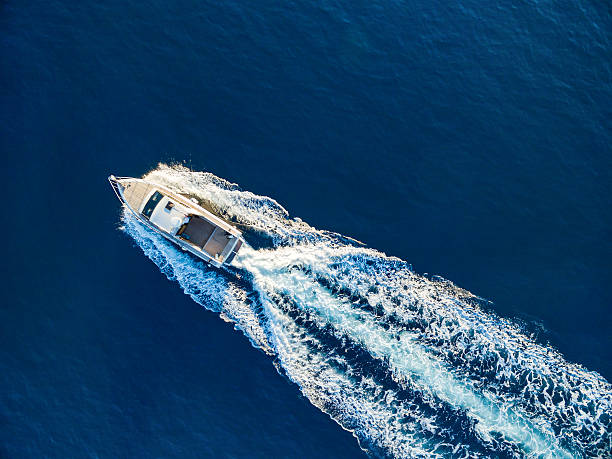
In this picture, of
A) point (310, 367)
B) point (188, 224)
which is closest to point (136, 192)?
point (188, 224)

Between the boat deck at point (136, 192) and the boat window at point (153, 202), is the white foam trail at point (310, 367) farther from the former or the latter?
the boat window at point (153, 202)

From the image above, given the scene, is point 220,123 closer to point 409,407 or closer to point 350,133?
point 350,133

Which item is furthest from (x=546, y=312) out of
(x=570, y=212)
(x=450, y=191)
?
(x=450, y=191)

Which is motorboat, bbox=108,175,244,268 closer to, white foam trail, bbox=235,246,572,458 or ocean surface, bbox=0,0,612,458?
ocean surface, bbox=0,0,612,458

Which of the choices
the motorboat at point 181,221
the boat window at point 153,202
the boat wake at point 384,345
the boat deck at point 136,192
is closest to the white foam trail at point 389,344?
the boat wake at point 384,345

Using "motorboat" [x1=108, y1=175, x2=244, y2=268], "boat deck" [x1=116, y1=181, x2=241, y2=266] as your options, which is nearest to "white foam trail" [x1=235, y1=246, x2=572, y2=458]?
"motorboat" [x1=108, y1=175, x2=244, y2=268]

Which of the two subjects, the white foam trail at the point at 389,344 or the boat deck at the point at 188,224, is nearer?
the white foam trail at the point at 389,344
